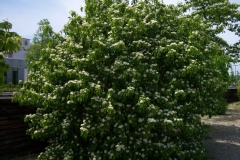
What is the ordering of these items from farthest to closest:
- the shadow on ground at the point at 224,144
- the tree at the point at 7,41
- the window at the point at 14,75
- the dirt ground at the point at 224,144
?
the window at the point at 14,75, the shadow on ground at the point at 224,144, the dirt ground at the point at 224,144, the tree at the point at 7,41

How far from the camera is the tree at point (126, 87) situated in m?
7.03

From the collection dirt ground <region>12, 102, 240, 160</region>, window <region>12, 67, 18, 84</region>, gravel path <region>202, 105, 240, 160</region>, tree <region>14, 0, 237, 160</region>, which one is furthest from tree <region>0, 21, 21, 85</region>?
window <region>12, 67, 18, 84</region>

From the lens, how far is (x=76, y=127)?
7820 mm

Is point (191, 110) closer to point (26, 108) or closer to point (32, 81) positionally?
point (32, 81)

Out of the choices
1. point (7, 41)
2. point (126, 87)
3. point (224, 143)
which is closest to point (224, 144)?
point (224, 143)

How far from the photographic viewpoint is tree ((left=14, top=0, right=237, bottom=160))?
7027 mm

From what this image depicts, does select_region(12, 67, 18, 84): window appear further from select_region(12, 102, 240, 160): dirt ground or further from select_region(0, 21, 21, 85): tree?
select_region(0, 21, 21, 85): tree

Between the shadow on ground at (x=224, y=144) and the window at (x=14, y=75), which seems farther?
the window at (x=14, y=75)

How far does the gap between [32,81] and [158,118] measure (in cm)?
353

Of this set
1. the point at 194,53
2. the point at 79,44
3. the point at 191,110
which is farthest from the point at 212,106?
the point at 79,44

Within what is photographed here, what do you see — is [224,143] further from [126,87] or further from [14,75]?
[14,75]

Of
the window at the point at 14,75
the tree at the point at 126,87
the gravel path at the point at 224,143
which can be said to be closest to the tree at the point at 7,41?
the tree at the point at 126,87

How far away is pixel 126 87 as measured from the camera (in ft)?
23.4

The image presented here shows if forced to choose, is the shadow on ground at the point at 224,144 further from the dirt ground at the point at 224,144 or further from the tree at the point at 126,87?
the tree at the point at 126,87
